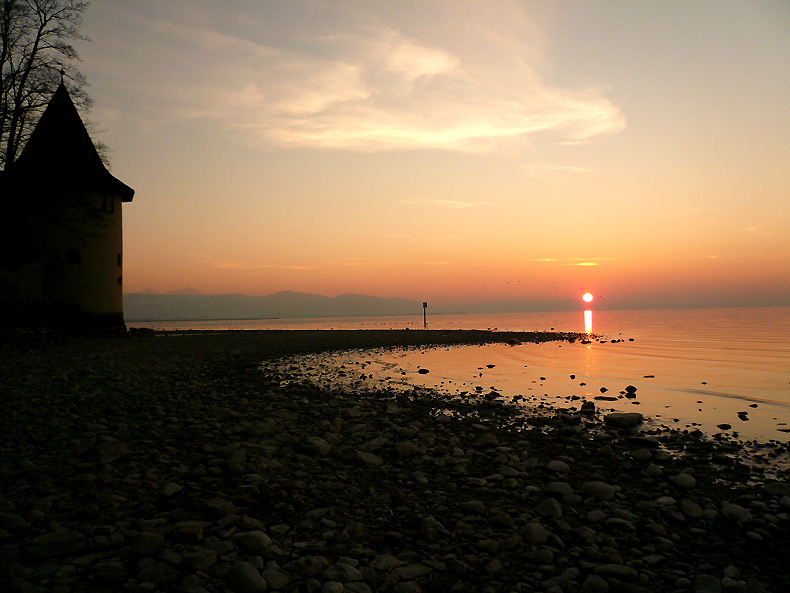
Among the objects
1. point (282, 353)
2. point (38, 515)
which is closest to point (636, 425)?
point (38, 515)

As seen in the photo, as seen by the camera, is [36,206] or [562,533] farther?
[36,206]

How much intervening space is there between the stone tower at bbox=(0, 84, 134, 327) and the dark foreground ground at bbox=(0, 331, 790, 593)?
67.4ft

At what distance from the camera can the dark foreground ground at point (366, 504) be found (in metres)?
3.81

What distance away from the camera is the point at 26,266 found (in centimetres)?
2552

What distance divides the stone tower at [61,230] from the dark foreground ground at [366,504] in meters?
20.5

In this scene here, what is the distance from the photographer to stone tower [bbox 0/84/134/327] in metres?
25.9

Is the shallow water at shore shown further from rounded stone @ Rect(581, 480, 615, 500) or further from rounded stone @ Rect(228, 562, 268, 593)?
rounded stone @ Rect(228, 562, 268, 593)

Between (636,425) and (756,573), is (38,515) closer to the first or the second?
(756,573)

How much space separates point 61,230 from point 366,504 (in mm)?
29687

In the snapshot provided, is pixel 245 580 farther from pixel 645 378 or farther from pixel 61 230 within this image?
pixel 61 230

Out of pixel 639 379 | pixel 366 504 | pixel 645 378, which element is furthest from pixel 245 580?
pixel 645 378

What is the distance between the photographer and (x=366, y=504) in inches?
208

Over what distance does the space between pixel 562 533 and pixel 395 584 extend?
1.92m

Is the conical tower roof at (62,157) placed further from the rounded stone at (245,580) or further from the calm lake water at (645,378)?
the rounded stone at (245,580)
